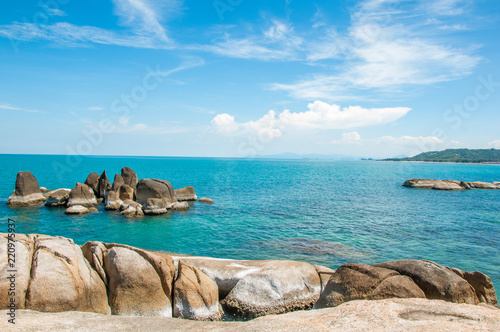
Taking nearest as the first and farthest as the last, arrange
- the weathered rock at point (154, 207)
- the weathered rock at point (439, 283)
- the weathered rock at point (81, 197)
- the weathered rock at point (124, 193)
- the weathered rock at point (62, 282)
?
1. the weathered rock at point (62, 282)
2. the weathered rock at point (439, 283)
3. the weathered rock at point (154, 207)
4. the weathered rock at point (81, 197)
5. the weathered rock at point (124, 193)

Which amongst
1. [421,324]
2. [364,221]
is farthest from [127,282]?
[364,221]

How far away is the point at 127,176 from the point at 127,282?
40.1 m

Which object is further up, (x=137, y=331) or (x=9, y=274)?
(x=9, y=274)

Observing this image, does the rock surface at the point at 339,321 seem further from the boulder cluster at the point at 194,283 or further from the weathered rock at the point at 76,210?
the weathered rock at the point at 76,210

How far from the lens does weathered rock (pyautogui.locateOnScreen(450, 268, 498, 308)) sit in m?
12.6

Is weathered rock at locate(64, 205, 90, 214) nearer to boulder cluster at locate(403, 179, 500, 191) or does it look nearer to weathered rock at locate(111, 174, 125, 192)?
weathered rock at locate(111, 174, 125, 192)

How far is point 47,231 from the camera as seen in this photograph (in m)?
30.1

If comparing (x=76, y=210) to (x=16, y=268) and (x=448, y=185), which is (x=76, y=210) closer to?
(x=16, y=268)

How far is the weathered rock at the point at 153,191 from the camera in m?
43.0

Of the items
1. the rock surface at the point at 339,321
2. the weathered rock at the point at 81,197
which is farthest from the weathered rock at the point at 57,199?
the rock surface at the point at 339,321

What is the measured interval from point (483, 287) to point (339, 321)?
843 cm

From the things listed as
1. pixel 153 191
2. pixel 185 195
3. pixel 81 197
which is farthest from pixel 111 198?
pixel 185 195

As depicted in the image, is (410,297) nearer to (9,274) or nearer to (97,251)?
(97,251)

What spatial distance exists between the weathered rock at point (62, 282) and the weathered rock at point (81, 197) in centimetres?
3112
